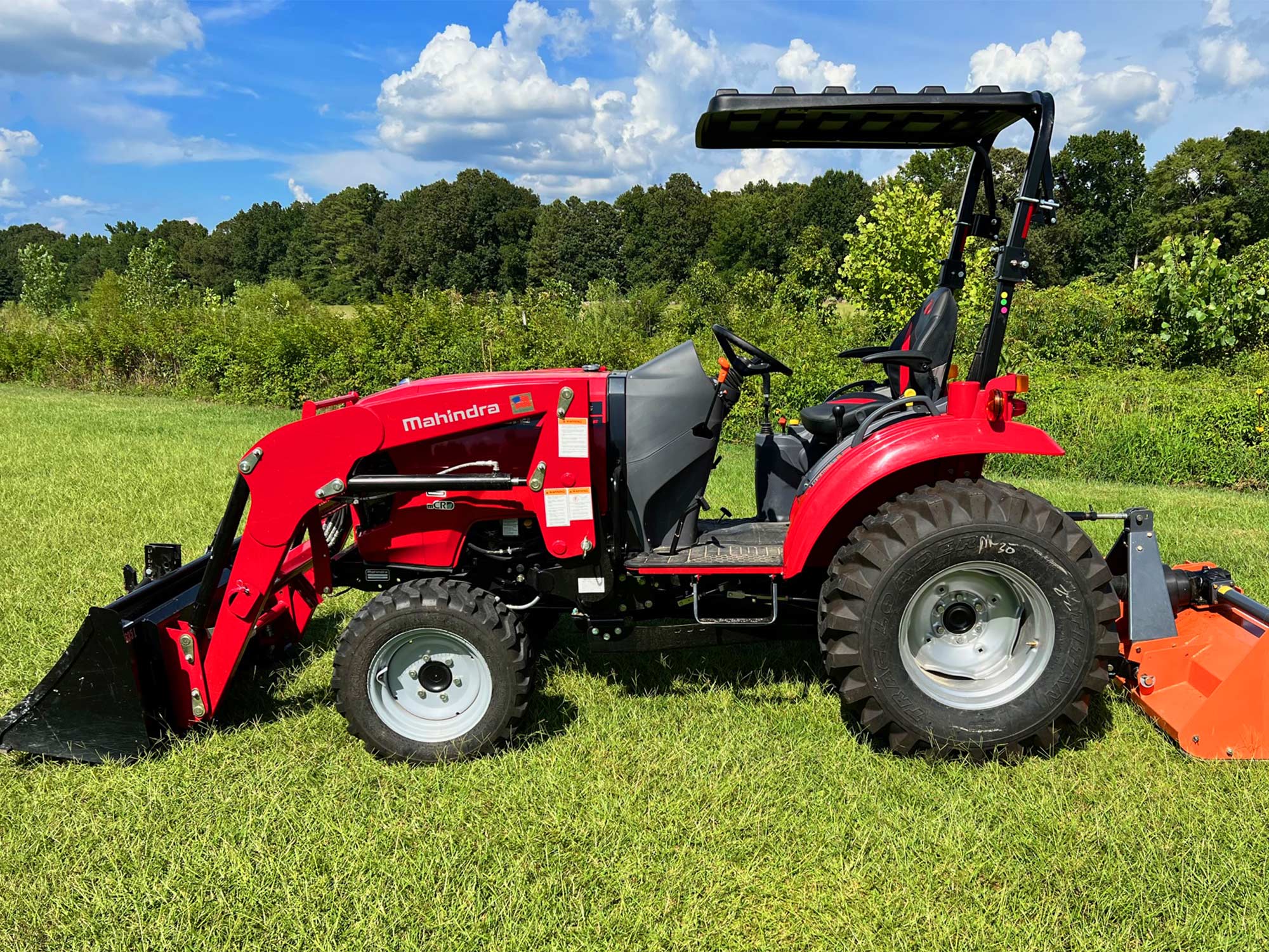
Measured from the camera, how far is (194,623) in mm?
3363

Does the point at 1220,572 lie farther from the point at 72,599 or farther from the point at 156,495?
the point at 156,495

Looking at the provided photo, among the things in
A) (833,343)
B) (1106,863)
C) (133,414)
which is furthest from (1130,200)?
(1106,863)

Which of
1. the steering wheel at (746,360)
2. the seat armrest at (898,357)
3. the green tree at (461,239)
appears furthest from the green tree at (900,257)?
the green tree at (461,239)

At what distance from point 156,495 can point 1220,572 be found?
25.4 feet

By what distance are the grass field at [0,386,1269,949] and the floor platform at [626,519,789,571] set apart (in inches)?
27.4

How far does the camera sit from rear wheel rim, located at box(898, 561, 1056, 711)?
3256mm

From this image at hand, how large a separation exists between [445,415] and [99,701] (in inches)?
64.8

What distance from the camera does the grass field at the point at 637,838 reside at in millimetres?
2445

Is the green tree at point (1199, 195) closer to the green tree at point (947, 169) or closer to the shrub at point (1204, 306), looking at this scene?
the green tree at point (947, 169)

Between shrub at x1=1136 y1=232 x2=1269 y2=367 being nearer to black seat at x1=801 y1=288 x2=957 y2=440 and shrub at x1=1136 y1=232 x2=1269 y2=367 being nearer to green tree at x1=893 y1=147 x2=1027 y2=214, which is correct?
black seat at x1=801 y1=288 x2=957 y2=440

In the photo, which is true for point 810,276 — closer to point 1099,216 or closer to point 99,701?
point 1099,216

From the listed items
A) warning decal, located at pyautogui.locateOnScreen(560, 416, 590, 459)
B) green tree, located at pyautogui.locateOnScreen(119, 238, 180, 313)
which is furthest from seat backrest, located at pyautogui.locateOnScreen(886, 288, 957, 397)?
green tree, located at pyautogui.locateOnScreen(119, 238, 180, 313)

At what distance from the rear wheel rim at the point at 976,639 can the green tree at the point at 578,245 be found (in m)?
46.3

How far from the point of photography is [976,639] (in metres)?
3.39
